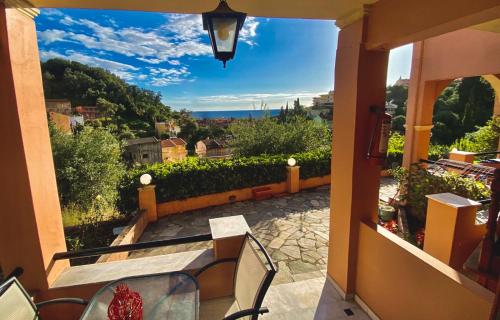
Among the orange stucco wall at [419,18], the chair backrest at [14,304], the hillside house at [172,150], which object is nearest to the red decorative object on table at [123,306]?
the chair backrest at [14,304]

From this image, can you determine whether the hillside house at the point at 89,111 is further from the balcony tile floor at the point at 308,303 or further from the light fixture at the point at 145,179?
the balcony tile floor at the point at 308,303

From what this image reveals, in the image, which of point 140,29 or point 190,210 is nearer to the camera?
point 190,210

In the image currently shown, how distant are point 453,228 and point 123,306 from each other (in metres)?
3.19

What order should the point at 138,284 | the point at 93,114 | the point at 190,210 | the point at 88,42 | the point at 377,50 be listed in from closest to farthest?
the point at 138,284
the point at 377,50
the point at 190,210
the point at 93,114
the point at 88,42

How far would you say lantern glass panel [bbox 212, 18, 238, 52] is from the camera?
5.97 ft

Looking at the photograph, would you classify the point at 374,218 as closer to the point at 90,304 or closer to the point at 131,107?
the point at 90,304

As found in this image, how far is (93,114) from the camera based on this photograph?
55.1 feet

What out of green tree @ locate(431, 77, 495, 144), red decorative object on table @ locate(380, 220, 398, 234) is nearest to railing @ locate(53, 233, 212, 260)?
red decorative object on table @ locate(380, 220, 398, 234)

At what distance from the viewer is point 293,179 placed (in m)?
8.00

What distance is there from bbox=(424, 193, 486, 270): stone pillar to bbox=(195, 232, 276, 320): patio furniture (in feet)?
6.73

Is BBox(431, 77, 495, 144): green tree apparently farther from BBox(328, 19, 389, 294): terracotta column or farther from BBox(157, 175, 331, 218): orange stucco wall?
BBox(328, 19, 389, 294): terracotta column

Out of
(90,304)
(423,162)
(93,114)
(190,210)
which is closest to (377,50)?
(90,304)

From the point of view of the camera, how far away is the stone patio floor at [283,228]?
424cm

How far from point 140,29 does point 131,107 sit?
35.0 ft
